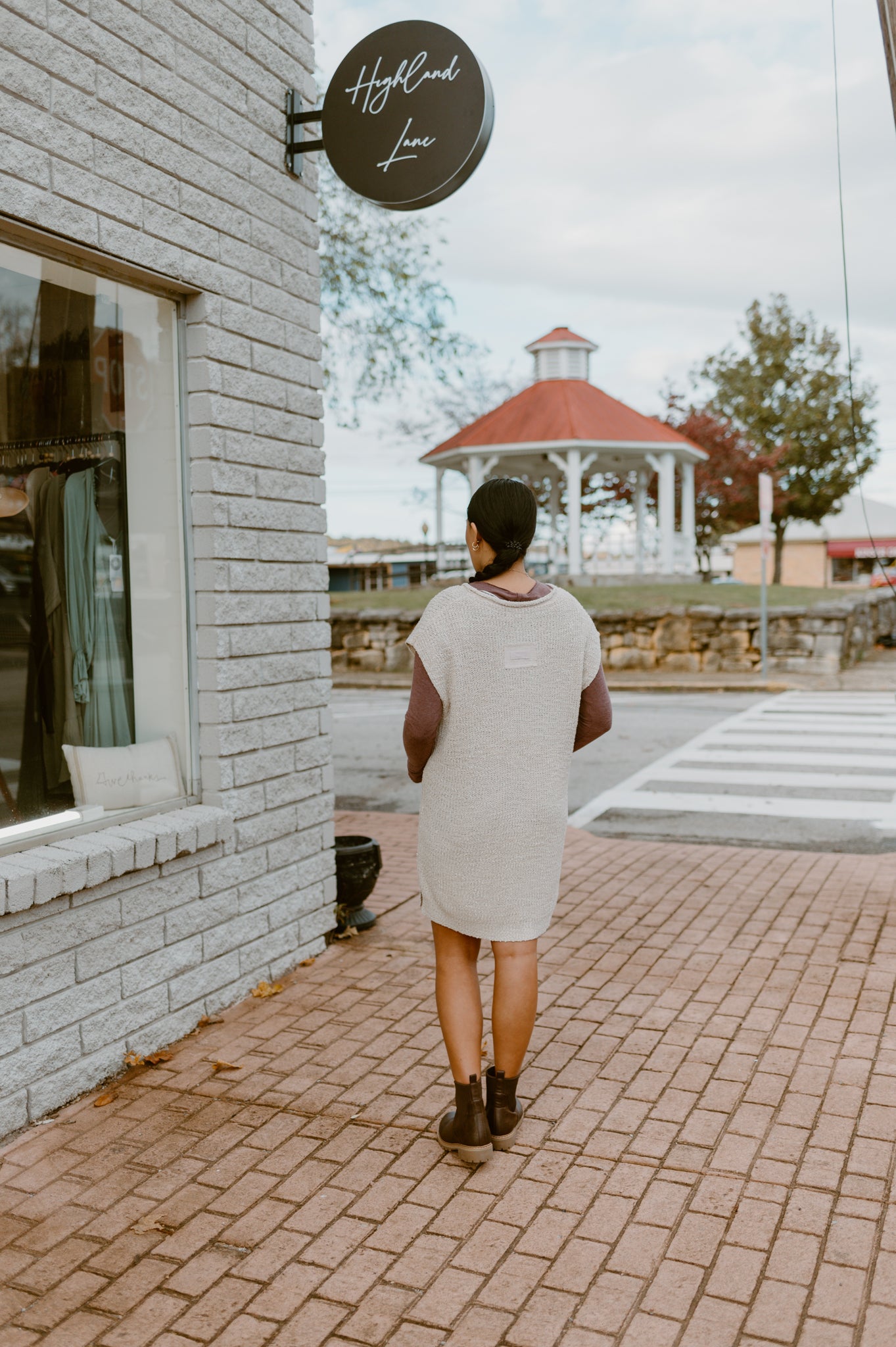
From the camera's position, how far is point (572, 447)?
2394cm

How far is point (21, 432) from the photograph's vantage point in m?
3.99

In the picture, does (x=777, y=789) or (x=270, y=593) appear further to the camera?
(x=777, y=789)

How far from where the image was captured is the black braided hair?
3.31 meters

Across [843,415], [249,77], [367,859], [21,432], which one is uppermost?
[843,415]

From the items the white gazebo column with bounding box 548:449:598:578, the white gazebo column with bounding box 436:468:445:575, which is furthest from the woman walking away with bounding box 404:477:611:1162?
the white gazebo column with bounding box 436:468:445:575

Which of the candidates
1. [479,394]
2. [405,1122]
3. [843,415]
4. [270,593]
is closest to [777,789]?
[270,593]

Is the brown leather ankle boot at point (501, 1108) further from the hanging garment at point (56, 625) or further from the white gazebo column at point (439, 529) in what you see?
the white gazebo column at point (439, 529)

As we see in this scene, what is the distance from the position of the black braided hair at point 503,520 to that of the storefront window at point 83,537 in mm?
1611

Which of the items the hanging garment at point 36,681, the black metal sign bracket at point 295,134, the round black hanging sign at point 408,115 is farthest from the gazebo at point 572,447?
the hanging garment at point 36,681

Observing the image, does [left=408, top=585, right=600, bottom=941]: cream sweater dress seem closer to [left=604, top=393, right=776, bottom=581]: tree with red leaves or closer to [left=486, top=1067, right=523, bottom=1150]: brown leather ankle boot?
[left=486, top=1067, right=523, bottom=1150]: brown leather ankle boot

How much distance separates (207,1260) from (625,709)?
12739mm

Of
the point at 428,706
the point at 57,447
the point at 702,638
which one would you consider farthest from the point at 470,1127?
the point at 702,638

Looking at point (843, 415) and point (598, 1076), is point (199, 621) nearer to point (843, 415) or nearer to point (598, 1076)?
point (598, 1076)

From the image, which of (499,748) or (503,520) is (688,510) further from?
(499,748)
